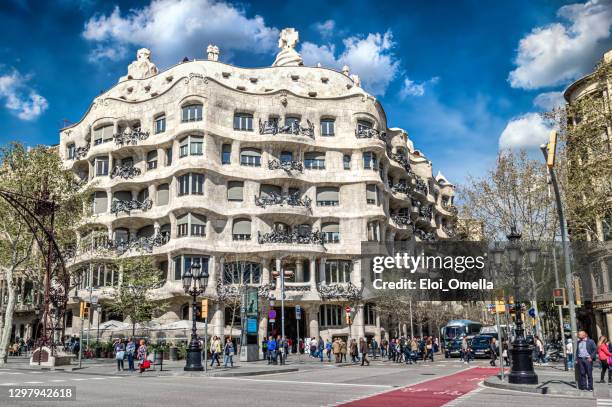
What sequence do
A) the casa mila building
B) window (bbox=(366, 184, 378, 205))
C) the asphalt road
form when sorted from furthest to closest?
window (bbox=(366, 184, 378, 205)) → the casa mila building → the asphalt road

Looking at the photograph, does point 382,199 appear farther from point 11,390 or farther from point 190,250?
point 11,390

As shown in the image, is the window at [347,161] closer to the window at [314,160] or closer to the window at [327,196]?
the window at [314,160]

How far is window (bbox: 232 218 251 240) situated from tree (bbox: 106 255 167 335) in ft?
22.5

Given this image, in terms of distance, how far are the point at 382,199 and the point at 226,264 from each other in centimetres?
1567

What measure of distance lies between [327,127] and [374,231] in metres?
10.3

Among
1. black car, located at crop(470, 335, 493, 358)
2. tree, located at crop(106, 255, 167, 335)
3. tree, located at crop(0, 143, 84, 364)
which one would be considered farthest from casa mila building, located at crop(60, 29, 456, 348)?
black car, located at crop(470, 335, 493, 358)

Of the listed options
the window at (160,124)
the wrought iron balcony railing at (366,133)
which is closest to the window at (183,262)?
the window at (160,124)

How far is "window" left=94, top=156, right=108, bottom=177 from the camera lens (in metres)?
51.6

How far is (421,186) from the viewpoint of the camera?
64.8m

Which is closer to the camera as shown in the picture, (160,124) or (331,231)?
(331,231)

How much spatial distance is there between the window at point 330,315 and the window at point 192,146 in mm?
16717

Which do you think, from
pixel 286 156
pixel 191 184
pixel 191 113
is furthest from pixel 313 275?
pixel 191 113

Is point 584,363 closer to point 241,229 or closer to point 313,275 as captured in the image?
point 313,275

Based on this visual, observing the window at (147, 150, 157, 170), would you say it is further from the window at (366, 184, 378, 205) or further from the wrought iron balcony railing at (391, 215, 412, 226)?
→ the wrought iron balcony railing at (391, 215, 412, 226)
